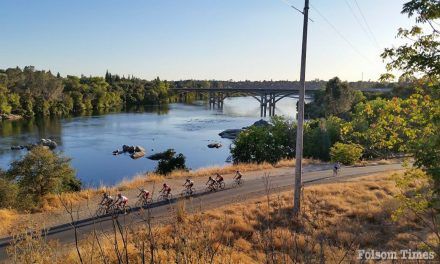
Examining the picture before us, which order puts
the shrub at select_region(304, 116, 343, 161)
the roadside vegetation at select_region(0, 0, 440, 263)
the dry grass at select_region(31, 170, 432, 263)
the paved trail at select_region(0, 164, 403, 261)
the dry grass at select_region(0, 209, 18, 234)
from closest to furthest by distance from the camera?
1. the roadside vegetation at select_region(0, 0, 440, 263)
2. the dry grass at select_region(31, 170, 432, 263)
3. the paved trail at select_region(0, 164, 403, 261)
4. the dry grass at select_region(0, 209, 18, 234)
5. the shrub at select_region(304, 116, 343, 161)

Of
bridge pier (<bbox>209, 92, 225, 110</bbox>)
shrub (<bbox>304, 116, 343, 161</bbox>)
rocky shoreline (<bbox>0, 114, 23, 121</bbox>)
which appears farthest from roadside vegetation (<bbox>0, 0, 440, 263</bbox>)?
bridge pier (<bbox>209, 92, 225, 110</bbox>)

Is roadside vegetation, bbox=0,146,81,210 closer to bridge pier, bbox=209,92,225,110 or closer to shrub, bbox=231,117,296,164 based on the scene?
shrub, bbox=231,117,296,164

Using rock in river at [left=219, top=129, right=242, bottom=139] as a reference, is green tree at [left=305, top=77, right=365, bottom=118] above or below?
above

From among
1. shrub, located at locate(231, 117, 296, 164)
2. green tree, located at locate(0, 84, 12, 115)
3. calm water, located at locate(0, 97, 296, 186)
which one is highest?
green tree, located at locate(0, 84, 12, 115)

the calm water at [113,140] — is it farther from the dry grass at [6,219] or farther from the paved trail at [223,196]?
the dry grass at [6,219]

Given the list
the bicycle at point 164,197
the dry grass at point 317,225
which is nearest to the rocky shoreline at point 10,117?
the bicycle at point 164,197

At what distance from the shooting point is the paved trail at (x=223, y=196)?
13457 mm

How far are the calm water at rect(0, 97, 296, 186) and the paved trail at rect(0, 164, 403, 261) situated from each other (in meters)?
15.6

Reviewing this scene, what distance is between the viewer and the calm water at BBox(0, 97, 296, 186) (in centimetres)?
4038

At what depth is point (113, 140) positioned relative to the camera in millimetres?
55469

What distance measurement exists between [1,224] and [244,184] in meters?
12.5

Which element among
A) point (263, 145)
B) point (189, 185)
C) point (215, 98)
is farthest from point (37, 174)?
point (215, 98)

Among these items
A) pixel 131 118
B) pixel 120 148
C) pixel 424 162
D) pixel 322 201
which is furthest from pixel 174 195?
pixel 131 118

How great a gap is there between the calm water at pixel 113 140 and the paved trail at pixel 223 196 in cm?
1561
